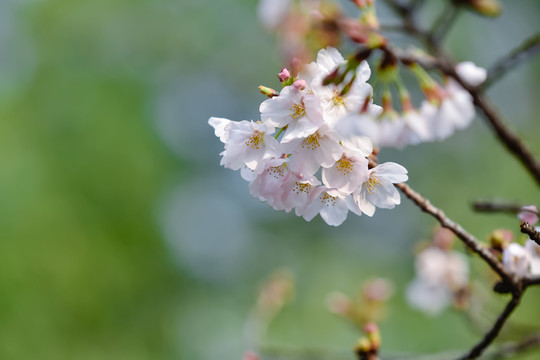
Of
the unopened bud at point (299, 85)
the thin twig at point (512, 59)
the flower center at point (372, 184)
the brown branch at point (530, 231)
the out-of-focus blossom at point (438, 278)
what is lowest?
the out-of-focus blossom at point (438, 278)

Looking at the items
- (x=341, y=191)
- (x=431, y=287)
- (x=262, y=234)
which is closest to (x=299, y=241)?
(x=262, y=234)

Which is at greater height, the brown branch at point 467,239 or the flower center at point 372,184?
the brown branch at point 467,239

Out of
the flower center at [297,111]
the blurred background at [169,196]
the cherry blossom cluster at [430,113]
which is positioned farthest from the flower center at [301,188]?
the blurred background at [169,196]

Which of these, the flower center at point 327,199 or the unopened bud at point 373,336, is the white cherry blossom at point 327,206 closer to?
the flower center at point 327,199

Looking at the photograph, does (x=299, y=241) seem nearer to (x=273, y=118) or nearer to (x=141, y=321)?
(x=141, y=321)

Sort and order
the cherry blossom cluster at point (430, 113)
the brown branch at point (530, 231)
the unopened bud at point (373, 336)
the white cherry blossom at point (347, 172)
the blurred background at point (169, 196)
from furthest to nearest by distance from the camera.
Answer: the blurred background at point (169, 196), the cherry blossom cluster at point (430, 113), the unopened bud at point (373, 336), the white cherry blossom at point (347, 172), the brown branch at point (530, 231)

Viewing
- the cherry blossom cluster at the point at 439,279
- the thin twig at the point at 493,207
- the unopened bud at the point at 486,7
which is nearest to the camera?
the thin twig at the point at 493,207
